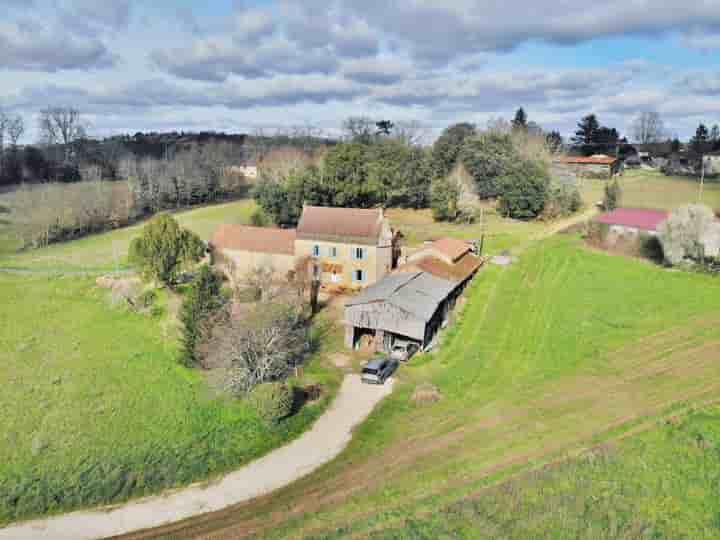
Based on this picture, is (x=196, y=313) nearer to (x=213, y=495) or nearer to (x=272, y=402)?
(x=272, y=402)

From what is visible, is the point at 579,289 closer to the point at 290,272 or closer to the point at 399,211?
the point at 290,272

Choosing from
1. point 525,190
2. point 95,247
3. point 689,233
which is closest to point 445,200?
point 525,190


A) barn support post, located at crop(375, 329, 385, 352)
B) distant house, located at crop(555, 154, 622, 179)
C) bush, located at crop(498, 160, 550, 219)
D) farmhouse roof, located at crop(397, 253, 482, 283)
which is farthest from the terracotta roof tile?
barn support post, located at crop(375, 329, 385, 352)

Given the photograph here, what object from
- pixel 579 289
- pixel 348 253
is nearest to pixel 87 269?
pixel 348 253

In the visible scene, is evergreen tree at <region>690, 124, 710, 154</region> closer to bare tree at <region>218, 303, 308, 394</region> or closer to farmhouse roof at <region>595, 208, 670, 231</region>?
farmhouse roof at <region>595, 208, 670, 231</region>

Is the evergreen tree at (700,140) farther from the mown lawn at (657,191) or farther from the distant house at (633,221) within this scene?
the distant house at (633,221)

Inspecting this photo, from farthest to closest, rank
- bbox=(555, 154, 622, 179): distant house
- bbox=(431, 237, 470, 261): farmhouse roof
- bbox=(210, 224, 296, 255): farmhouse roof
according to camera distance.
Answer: bbox=(555, 154, 622, 179): distant house, bbox=(210, 224, 296, 255): farmhouse roof, bbox=(431, 237, 470, 261): farmhouse roof

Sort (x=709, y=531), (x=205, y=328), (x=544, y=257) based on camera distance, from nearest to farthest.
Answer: (x=709, y=531) → (x=205, y=328) → (x=544, y=257)
